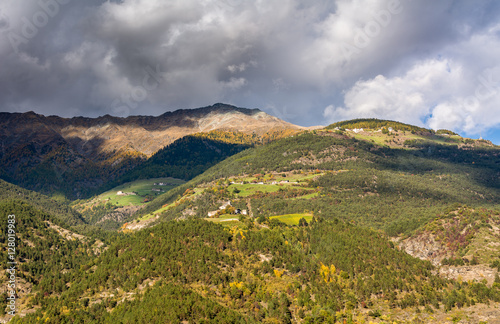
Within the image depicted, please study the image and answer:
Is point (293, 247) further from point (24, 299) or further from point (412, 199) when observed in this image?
point (412, 199)

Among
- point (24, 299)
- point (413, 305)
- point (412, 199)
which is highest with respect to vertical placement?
point (412, 199)

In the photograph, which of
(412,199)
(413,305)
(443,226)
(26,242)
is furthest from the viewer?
(412,199)

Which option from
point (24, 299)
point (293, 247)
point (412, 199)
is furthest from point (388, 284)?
point (412, 199)

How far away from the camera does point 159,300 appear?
57.8 m

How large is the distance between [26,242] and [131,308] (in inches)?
3430

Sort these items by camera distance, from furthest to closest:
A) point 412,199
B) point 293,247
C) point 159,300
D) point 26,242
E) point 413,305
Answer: point 412,199 → point 26,242 → point 293,247 → point 413,305 → point 159,300

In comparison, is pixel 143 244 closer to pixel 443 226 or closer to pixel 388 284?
pixel 388 284

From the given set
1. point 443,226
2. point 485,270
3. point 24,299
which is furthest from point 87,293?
point 443,226

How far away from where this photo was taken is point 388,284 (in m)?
72.4

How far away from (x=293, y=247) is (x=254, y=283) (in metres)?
20.1

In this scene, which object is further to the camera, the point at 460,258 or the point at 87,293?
the point at 460,258

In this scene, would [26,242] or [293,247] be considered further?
[26,242]

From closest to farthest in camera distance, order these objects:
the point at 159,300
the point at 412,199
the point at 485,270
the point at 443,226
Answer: the point at 159,300, the point at 485,270, the point at 443,226, the point at 412,199

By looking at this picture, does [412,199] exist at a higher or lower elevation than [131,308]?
higher
